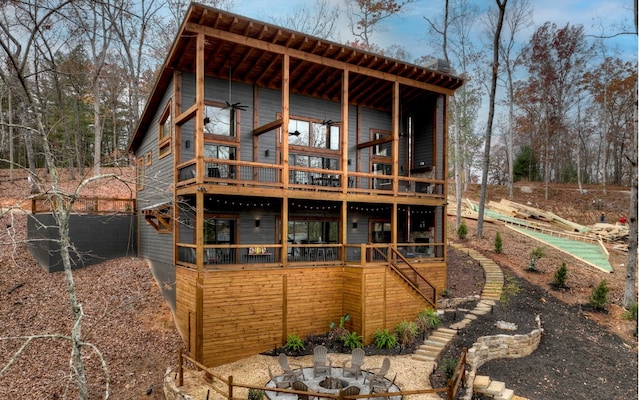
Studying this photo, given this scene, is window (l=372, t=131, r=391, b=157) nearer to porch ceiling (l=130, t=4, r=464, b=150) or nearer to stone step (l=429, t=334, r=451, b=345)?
porch ceiling (l=130, t=4, r=464, b=150)

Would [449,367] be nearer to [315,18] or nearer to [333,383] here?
[333,383]

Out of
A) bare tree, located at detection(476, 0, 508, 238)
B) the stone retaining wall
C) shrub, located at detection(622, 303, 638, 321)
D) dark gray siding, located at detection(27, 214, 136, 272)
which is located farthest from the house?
shrub, located at detection(622, 303, 638, 321)

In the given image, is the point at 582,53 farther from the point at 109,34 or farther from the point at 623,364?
the point at 109,34

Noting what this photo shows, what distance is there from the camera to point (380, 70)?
47.6 feet

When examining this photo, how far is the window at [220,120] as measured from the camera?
45.5ft

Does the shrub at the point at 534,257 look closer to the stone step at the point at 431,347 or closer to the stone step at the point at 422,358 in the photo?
the stone step at the point at 431,347

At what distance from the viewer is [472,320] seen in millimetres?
13273

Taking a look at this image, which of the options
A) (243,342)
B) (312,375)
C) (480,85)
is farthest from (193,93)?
(480,85)

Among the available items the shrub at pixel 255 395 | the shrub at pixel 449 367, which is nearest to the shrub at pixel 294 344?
the shrub at pixel 255 395

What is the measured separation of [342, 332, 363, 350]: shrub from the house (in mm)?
329

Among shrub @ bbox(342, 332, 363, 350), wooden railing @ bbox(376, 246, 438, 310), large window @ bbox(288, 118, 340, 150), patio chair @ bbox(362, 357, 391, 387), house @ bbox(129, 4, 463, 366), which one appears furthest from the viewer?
large window @ bbox(288, 118, 340, 150)

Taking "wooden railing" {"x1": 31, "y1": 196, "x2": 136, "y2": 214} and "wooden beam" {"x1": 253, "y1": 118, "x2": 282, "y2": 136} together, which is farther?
"wooden railing" {"x1": 31, "y1": 196, "x2": 136, "y2": 214}

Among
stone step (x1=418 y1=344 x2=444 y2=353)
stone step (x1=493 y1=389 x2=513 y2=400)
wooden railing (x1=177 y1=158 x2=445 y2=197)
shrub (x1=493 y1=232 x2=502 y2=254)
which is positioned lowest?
stone step (x1=493 y1=389 x2=513 y2=400)

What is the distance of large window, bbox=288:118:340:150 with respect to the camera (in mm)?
15773
